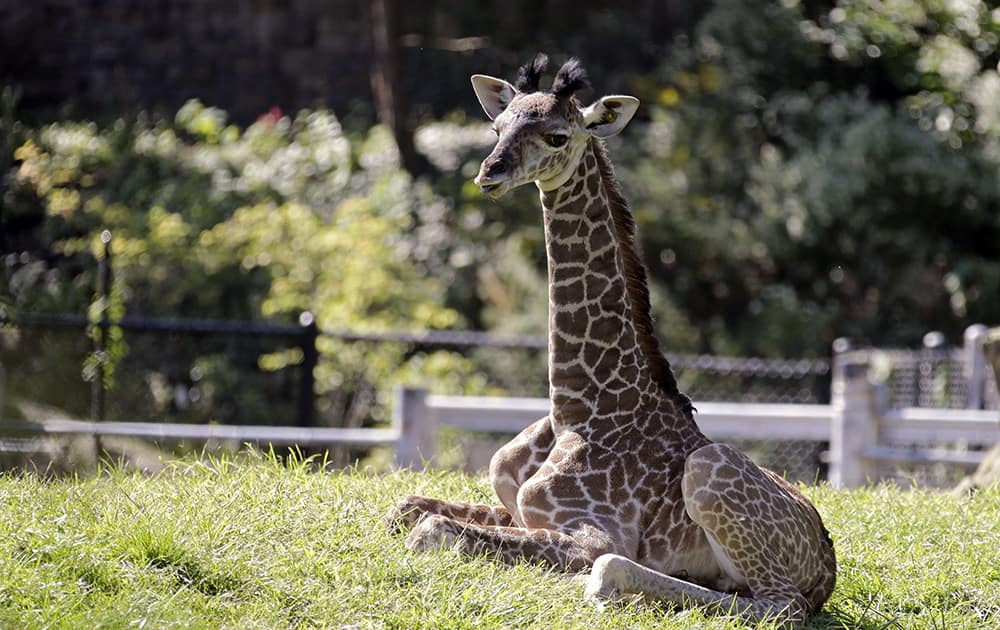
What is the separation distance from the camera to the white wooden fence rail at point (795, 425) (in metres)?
10.2

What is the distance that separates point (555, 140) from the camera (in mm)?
5473

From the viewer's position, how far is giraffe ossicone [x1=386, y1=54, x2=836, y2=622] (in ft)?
17.4

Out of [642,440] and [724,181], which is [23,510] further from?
[724,181]

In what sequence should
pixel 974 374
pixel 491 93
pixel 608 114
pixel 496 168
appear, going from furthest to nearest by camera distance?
pixel 974 374
pixel 491 93
pixel 608 114
pixel 496 168

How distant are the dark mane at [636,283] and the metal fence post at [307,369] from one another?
5556 mm

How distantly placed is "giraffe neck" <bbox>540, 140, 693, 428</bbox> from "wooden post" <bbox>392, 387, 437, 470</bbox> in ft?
15.0

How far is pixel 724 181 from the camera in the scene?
17.3 metres

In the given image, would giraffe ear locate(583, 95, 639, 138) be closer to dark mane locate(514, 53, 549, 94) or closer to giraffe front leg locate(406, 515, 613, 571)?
dark mane locate(514, 53, 549, 94)

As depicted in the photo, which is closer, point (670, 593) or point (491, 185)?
point (491, 185)

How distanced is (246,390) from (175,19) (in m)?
9.76

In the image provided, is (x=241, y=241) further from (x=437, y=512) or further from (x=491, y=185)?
(x=491, y=185)

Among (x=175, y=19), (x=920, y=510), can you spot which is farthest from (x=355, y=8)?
(x=920, y=510)

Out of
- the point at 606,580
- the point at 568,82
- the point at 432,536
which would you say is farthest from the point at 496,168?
the point at 606,580

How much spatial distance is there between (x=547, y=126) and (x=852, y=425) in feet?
19.0
